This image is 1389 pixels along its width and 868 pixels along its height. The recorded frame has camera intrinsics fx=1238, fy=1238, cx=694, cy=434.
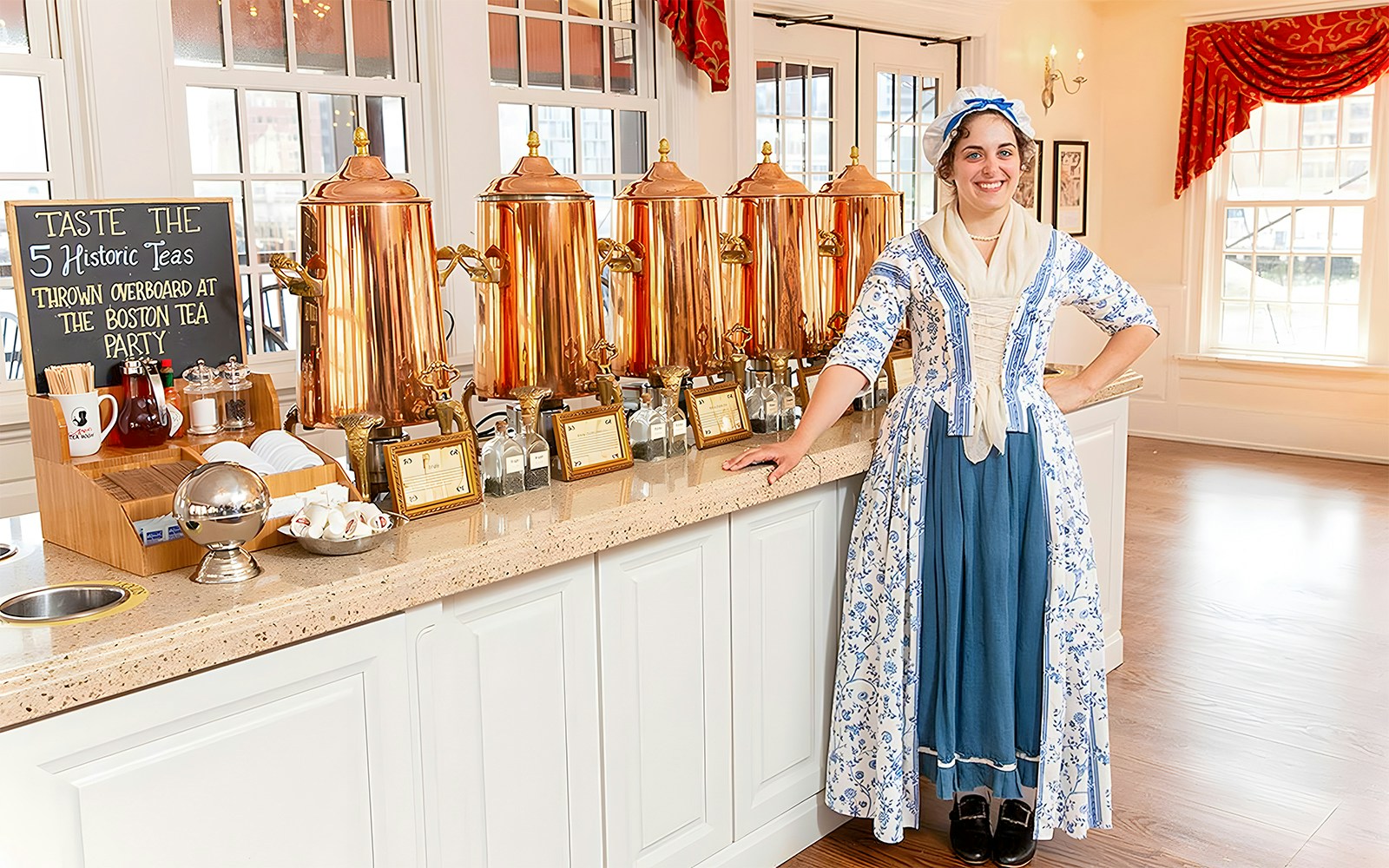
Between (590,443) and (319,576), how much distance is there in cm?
72

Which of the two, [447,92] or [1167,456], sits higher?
[447,92]

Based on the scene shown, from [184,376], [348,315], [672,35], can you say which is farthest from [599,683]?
[672,35]

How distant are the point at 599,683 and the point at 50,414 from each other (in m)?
0.99

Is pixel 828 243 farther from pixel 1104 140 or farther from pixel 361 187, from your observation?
pixel 1104 140

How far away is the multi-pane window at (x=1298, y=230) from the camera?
7.14 meters

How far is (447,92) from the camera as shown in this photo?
14.2 feet

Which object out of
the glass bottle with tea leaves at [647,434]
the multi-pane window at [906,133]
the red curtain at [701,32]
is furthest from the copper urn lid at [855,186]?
the multi-pane window at [906,133]

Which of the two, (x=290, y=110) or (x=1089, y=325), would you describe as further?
(x=1089, y=325)

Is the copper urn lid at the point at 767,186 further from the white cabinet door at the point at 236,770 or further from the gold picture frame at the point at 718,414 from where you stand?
the white cabinet door at the point at 236,770

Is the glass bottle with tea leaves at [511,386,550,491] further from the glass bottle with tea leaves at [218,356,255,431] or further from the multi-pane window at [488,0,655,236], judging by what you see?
the multi-pane window at [488,0,655,236]

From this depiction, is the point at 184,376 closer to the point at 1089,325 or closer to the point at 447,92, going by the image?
the point at 447,92

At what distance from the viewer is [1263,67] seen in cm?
725

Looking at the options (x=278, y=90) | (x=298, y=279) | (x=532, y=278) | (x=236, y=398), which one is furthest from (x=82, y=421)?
(x=278, y=90)

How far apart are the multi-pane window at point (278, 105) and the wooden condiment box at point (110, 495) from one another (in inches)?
79.2
